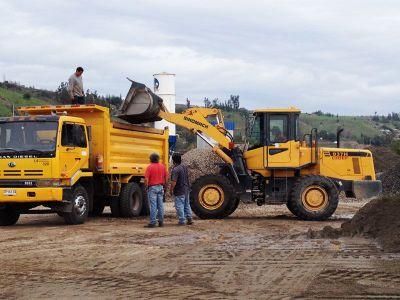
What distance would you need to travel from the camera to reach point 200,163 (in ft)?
99.3

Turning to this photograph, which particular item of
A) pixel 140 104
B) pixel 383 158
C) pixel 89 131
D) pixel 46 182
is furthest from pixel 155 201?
pixel 383 158

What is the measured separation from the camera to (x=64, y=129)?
16031 millimetres

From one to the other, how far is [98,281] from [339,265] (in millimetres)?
3376

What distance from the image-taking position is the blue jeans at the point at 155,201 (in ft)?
51.8

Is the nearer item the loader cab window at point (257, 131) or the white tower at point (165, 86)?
the loader cab window at point (257, 131)

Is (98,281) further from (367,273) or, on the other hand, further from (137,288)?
(367,273)

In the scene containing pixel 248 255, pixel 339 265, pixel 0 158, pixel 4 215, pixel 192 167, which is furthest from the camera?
pixel 192 167

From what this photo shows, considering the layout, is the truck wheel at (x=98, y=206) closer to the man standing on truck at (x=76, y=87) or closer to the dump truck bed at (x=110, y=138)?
the dump truck bed at (x=110, y=138)

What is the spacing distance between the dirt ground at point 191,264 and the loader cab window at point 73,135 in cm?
208

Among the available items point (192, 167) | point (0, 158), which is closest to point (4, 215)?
point (0, 158)

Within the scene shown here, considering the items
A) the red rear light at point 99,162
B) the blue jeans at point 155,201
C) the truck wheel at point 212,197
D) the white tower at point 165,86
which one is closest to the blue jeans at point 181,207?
the blue jeans at point 155,201

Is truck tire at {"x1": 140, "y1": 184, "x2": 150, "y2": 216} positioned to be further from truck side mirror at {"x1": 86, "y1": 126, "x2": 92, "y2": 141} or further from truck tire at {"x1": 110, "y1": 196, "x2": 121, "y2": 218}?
truck side mirror at {"x1": 86, "y1": 126, "x2": 92, "y2": 141}

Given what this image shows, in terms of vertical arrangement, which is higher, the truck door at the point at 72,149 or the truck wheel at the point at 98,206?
the truck door at the point at 72,149

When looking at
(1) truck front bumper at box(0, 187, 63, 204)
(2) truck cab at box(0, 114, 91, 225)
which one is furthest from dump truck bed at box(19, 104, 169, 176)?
(1) truck front bumper at box(0, 187, 63, 204)
